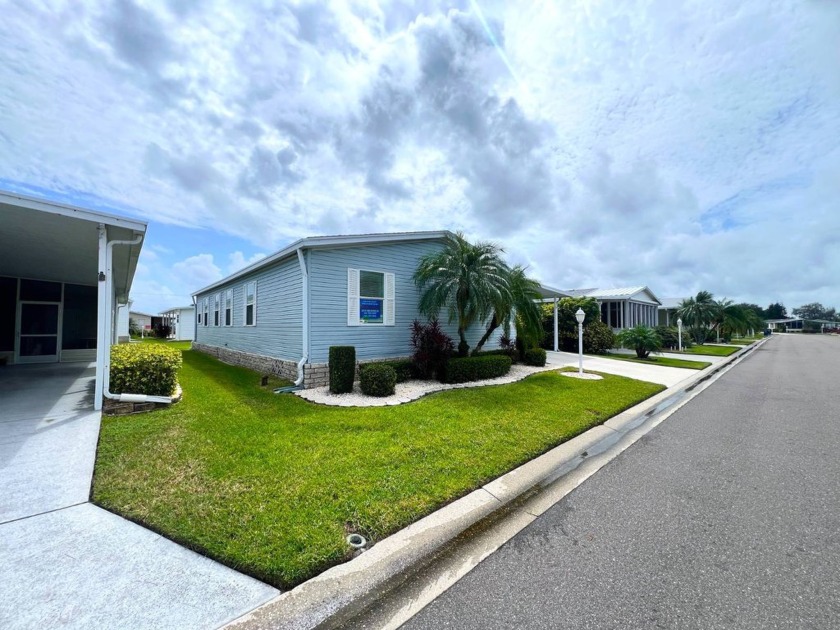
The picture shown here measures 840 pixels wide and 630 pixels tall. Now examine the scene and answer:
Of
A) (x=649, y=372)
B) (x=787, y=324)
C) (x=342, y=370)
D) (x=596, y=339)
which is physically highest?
(x=787, y=324)

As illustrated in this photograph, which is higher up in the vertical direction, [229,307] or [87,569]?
[229,307]

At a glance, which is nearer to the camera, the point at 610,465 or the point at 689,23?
the point at 610,465

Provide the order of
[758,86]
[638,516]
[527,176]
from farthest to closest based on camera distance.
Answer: [527,176], [758,86], [638,516]

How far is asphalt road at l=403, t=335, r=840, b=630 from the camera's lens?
213 cm

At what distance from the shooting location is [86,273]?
1106cm

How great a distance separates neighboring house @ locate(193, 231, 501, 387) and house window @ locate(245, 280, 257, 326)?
0.22 ft

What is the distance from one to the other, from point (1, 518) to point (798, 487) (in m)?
7.43

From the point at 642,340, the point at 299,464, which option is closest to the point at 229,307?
the point at 299,464

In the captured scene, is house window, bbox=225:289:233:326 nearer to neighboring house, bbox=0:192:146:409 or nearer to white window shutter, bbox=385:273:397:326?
neighboring house, bbox=0:192:146:409

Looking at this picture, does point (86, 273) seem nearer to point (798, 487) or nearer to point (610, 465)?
point (610, 465)

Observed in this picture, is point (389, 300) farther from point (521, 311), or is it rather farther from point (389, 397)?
point (521, 311)

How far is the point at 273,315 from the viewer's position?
1062cm

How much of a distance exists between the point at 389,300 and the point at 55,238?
699 centimetres

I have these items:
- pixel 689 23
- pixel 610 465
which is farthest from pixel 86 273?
pixel 689 23
